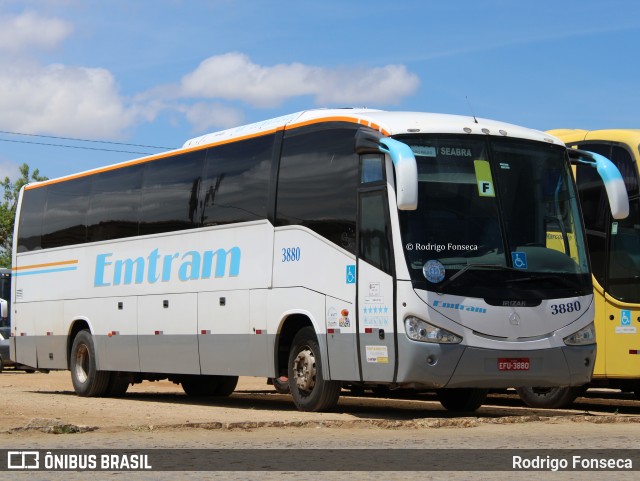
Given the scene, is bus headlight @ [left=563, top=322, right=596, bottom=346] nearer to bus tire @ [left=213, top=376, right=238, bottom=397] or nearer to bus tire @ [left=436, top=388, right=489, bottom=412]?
bus tire @ [left=436, top=388, right=489, bottom=412]

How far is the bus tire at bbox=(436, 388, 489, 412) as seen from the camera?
17.5 meters

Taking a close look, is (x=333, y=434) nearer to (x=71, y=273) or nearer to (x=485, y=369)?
(x=485, y=369)

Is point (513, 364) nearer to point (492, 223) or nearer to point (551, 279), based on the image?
point (551, 279)

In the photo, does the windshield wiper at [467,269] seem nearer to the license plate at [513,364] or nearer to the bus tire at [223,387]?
the license plate at [513,364]

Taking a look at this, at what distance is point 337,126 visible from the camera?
53.1ft

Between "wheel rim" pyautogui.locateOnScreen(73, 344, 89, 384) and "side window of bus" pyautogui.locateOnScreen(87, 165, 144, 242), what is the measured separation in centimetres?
194

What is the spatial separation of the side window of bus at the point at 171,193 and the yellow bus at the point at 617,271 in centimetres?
576

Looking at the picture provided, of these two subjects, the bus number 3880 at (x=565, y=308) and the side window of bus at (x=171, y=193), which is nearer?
the bus number 3880 at (x=565, y=308)

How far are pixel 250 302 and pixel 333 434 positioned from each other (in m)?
4.77

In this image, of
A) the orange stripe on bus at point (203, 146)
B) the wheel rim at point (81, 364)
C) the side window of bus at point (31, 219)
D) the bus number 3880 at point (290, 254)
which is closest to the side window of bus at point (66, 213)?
the orange stripe on bus at point (203, 146)

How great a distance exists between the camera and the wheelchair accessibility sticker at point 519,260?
15172 mm

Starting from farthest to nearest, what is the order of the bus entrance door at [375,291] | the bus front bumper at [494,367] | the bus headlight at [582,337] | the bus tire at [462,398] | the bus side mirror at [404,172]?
the bus tire at [462,398] < the bus headlight at [582,337] < the bus entrance door at [375,291] < the bus front bumper at [494,367] < the bus side mirror at [404,172]

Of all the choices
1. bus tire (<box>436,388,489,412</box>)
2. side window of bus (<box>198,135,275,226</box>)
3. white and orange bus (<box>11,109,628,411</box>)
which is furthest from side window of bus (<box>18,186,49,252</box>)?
bus tire (<box>436,388,489,412</box>)

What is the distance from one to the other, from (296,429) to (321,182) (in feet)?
12.3
